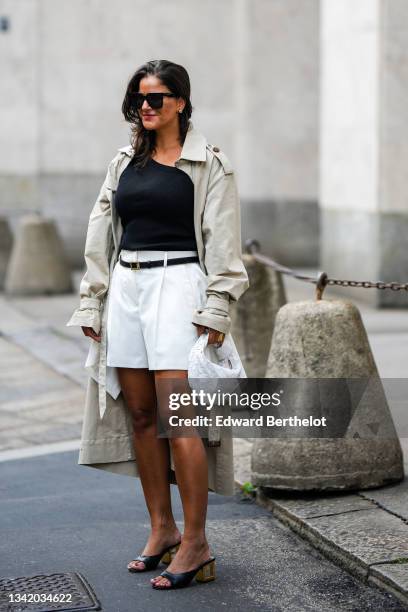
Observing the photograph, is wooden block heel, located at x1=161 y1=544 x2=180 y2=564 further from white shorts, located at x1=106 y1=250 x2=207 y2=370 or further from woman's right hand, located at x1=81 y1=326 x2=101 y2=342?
woman's right hand, located at x1=81 y1=326 x2=101 y2=342

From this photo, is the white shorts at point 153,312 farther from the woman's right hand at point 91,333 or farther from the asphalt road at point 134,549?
the asphalt road at point 134,549

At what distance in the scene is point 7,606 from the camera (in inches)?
168

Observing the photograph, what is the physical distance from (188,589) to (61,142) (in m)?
13.1

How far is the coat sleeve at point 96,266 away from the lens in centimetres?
464

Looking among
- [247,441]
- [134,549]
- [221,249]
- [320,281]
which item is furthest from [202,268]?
[247,441]

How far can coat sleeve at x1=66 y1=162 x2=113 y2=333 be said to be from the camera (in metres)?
4.64

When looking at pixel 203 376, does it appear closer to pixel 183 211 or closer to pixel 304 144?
pixel 183 211

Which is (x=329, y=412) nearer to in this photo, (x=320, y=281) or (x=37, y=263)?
(x=320, y=281)

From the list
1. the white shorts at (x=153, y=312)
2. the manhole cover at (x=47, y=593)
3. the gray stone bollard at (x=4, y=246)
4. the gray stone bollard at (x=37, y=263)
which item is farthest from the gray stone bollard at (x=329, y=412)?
the gray stone bollard at (x=4, y=246)

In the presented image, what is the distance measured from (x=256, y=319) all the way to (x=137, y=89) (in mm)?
3189

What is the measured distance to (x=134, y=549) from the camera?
501 cm

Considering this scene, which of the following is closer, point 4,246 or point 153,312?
point 153,312

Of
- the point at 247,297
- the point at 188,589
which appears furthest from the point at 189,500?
the point at 247,297

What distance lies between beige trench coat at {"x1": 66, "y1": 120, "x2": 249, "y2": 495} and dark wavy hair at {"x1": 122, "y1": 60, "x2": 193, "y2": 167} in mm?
51
